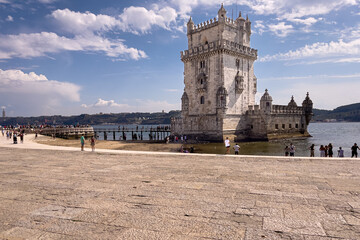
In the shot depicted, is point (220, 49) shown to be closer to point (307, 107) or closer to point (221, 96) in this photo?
point (221, 96)

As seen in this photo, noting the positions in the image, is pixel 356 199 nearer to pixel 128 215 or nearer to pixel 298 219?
pixel 298 219

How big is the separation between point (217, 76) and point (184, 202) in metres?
36.9

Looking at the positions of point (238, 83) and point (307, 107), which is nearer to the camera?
point (238, 83)

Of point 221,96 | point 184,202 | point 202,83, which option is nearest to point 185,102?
point 202,83

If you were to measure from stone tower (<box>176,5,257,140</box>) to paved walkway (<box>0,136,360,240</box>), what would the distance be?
31.9 metres

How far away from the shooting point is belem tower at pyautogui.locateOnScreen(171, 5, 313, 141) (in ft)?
133

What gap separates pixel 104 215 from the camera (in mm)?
4723

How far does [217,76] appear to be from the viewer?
4059 centimetres

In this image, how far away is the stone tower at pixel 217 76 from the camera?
40.3m

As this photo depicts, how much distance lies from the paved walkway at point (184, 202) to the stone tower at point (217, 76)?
1256 inches

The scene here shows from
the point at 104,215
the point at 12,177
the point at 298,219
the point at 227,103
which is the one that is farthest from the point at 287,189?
the point at 227,103

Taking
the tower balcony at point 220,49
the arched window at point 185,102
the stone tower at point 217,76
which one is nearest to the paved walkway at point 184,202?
the stone tower at point 217,76

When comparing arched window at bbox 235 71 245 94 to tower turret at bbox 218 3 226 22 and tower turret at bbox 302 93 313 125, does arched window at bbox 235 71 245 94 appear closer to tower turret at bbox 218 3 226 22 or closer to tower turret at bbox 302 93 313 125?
tower turret at bbox 218 3 226 22

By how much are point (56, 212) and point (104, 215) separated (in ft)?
3.37
